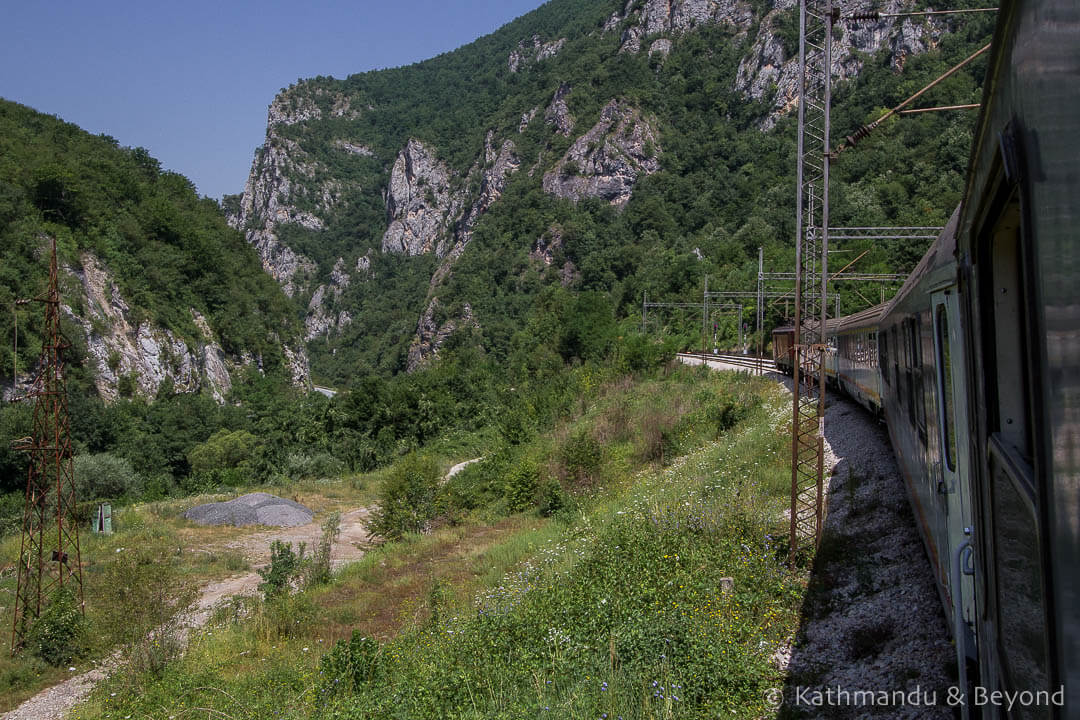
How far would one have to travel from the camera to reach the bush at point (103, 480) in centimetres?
3384

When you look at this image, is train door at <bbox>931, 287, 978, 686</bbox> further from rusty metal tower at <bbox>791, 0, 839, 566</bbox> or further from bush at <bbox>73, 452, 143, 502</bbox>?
bush at <bbox>73, 452, 143, 502</bbox>

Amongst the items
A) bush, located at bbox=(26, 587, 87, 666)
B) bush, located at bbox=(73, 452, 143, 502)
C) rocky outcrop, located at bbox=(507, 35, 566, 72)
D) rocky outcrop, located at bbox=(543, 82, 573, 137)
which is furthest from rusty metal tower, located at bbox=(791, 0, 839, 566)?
rocky outcrop, located at bbox=(507, 35, 566, 72)

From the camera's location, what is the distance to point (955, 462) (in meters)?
3.83

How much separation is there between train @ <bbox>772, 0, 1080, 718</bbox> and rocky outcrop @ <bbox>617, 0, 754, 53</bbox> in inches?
5058

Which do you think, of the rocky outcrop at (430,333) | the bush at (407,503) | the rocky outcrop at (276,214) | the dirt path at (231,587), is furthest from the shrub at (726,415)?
the rocky outcrop at (276,214)

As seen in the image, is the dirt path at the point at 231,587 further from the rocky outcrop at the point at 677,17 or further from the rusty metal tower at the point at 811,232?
the rocky outcrop at the point at 677,17

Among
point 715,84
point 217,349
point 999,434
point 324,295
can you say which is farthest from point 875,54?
point 324,295

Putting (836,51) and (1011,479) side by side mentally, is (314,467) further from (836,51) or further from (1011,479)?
(836,51)

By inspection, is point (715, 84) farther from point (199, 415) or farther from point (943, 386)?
point (943, 386)

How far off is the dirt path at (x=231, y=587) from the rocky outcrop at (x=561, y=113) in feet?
340

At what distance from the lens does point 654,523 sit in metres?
10.4

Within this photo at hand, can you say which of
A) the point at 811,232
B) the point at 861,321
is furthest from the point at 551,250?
the point at 811,232

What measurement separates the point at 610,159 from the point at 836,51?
37.6 m

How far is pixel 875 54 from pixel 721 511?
295 ft
